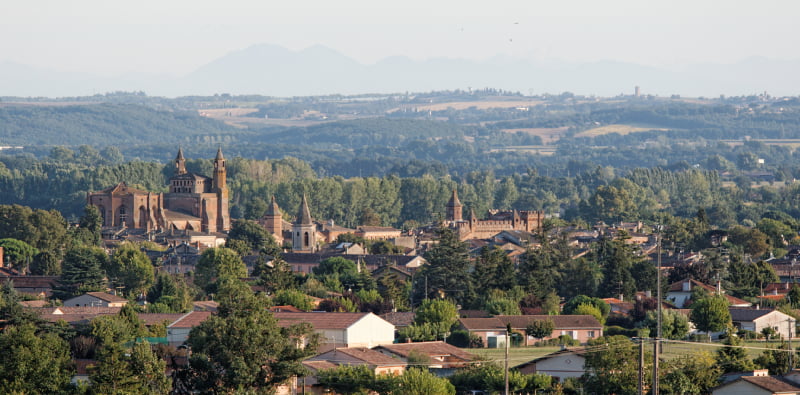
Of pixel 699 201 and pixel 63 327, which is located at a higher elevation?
pixel 63 327

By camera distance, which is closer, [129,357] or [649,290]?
[129,357]

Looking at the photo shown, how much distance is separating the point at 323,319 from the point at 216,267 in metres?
30.8

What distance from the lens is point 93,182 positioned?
180m

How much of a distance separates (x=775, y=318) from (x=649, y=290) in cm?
1363

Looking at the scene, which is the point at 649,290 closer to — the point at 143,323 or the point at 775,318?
the point at 775,318

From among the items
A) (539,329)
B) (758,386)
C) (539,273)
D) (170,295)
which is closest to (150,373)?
(758,386)

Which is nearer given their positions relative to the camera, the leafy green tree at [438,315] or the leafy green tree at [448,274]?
the leafy green tree at [438,315]

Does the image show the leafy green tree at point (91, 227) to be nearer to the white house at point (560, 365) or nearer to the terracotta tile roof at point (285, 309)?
the terracotta tile roof at point (285, 309)

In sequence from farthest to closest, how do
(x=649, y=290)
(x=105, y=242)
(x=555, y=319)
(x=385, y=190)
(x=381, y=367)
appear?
1. (x=385, y=190)
2. (x=105, y=242)
3. (x=649, y=290)
4. (x=555, y=319)
5. (x=381, y=367)

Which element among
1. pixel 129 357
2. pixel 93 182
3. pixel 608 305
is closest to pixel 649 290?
pixel 608 305

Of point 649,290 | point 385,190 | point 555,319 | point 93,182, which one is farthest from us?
point 93,182

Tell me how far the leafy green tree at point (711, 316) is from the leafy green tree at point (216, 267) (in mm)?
25652

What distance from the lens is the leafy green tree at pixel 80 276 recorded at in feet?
249

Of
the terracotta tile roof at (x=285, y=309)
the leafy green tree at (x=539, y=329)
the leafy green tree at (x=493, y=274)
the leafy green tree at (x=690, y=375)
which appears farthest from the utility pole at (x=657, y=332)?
the terracotta tile roof at (x=285, y=309)
